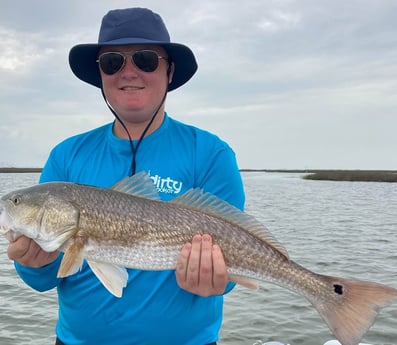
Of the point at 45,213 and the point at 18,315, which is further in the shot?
the point at 18,315

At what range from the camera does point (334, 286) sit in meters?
3.17

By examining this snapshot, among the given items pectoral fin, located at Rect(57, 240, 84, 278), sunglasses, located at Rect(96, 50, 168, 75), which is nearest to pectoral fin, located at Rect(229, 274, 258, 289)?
pectoral fin, located at Rect(57, 240, 84, 278)

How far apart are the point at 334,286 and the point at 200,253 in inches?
36.1

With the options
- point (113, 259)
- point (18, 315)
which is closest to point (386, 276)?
point (18, 315)

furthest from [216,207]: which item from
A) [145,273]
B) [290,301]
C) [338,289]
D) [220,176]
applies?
[290,301]

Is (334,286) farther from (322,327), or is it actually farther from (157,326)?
(322,327)

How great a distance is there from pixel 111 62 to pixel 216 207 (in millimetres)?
1266

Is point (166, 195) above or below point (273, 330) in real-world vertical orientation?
above

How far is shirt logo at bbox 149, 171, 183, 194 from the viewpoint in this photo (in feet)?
10.8

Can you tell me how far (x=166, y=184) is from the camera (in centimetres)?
331

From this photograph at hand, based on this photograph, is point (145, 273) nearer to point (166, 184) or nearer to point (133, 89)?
point (166, 184)

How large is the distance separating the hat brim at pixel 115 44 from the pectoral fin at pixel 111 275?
154 cm

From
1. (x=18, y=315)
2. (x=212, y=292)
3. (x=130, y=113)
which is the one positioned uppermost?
(x=130, y=113)

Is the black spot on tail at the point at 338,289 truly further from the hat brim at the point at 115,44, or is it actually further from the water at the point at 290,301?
the water at the point at 290,301
